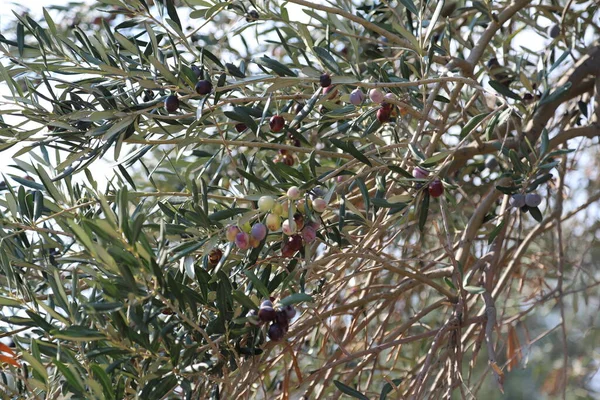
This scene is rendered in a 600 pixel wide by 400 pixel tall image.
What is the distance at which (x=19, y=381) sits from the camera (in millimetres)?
1451

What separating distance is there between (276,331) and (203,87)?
42 cm

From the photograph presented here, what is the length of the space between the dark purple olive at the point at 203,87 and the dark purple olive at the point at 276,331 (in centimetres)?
40

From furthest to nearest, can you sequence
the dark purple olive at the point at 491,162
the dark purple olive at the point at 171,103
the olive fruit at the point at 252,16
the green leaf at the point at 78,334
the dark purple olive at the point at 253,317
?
the dark purple olive at the point at 491,162 → the olive fruit at the point at 252,16 → the dark purple olive at the point at 171,103 → the dark purple olive at the point at 253,317 → the green leaf at the point at 78,334

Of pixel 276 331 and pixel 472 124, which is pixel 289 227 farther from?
pixel 472 124

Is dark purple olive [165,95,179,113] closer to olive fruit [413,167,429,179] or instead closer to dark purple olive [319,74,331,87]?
dark purple olive [319,74,331,87]

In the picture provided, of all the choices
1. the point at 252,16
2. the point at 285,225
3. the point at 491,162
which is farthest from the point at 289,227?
the point at 491,162

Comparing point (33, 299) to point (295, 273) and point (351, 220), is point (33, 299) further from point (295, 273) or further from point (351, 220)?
point (351, 220)

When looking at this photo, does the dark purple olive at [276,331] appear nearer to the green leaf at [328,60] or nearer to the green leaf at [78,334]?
the green leaf at [78,334]

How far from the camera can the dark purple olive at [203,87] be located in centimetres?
132

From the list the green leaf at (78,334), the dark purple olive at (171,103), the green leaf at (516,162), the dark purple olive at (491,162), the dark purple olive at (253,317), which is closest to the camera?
the green leaf at (78,334)

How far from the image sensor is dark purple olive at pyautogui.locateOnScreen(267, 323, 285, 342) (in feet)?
4.14

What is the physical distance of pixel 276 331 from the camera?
1262mm

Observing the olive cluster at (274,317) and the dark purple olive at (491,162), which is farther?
the dark purple olive at (491,162)

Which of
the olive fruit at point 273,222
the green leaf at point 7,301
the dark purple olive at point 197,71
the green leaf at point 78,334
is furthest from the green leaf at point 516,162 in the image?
the green leaf at point 7,301
